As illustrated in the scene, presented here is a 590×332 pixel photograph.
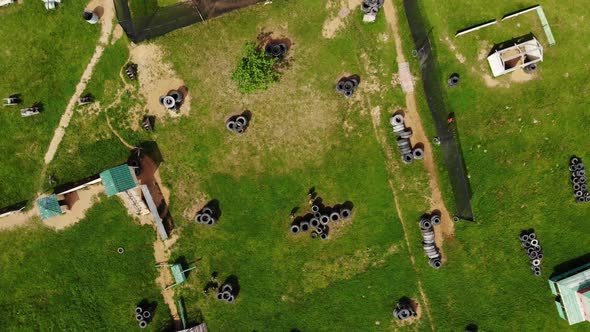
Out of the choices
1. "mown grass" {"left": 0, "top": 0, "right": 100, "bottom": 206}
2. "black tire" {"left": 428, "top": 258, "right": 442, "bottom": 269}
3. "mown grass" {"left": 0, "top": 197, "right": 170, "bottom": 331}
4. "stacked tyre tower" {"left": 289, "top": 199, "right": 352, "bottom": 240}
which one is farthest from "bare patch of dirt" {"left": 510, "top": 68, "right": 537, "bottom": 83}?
"mown grass" {"left": 0, "top": 0, "right": 100, "bottom": 206}

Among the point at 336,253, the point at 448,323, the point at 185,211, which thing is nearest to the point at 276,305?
the point at 336,253

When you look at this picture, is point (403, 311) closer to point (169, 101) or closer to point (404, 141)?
point (404, 141)

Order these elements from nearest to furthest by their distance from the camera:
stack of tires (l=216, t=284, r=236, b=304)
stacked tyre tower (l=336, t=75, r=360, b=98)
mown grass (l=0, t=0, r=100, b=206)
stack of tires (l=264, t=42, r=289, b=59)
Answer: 1. stack of tires (l=264, t=42, r=289, b=59)
2. stacked tyre tower (l=336, t=75, r=360, b=98)
3. mown grass (l=0, t=0, r=100, b=206)
4. stack of tires (l=216, t=284, r=236, b=304)

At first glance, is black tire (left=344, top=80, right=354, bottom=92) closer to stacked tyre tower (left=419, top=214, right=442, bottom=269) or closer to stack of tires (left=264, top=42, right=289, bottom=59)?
stack of tires (left=264, top=42, right=289, bottom=59)

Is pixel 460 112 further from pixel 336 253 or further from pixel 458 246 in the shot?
pixel 336 253

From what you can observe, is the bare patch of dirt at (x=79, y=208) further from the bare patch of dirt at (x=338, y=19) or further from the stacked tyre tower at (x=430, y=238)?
the stacked tyre tower at (x=430, y=238)

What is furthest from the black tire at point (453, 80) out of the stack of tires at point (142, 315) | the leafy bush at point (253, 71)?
the stack of tires at point (142, 315)
